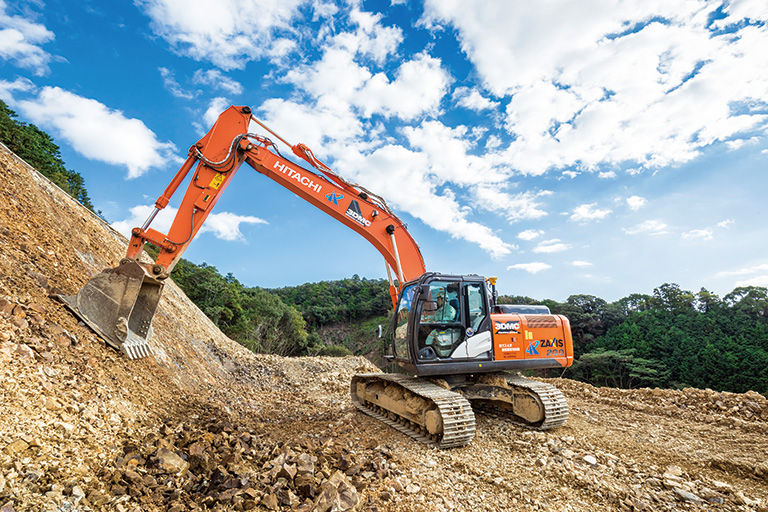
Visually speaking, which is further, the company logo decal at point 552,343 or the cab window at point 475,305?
the company logo decal at point 552,343

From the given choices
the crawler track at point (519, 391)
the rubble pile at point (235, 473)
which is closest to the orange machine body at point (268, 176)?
the crawler track at point (519, 391)

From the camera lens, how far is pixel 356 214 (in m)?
7.18

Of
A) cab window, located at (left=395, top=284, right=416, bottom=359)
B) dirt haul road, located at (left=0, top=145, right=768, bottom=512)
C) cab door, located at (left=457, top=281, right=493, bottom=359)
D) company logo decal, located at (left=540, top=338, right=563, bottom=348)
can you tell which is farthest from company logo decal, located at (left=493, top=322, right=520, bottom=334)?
dirt haul road, located at (left=0, top=145, right=768, bottom=512)

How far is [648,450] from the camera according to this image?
17.8ft

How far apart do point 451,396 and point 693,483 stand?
2.74 meters

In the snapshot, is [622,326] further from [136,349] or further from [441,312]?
[136,349]

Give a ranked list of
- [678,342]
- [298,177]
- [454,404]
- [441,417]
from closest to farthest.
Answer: [441,417], [454,404], [298,177], [678,342]

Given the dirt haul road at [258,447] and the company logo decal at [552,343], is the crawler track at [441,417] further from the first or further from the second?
the company logo decal at [552,343]

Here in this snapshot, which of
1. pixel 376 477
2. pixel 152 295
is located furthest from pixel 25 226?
pixel 376 477

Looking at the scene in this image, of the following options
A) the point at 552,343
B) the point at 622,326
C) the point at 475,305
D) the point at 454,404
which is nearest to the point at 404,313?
the point at 475,305

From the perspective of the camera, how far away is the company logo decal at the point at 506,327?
628 centimetres

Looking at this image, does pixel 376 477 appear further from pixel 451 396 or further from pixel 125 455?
pixel 125 455

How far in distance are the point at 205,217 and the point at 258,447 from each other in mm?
3637

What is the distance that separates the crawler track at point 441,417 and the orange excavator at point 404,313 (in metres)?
0.02
